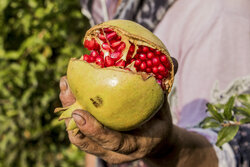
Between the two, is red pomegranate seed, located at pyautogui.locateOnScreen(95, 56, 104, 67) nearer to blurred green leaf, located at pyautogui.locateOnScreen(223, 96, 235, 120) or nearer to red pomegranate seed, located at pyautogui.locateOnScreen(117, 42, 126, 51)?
red pomegranate seed, located at pyautogui.locateOnScreen(117, 42, 126, 51)

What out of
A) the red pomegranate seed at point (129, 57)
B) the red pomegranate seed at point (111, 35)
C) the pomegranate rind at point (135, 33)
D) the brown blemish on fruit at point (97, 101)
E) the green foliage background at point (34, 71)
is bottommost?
the green foliage background at point (34, 71)

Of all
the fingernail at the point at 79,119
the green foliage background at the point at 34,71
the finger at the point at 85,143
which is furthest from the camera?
the green foliage background at the point at 34,71

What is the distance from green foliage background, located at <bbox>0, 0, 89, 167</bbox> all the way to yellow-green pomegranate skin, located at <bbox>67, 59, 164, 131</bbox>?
61.2 inches

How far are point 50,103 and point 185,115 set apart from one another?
5.12 feet

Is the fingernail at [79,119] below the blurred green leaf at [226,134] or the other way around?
the other way around

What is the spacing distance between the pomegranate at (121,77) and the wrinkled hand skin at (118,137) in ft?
0.13

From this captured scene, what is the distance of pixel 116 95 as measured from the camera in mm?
949

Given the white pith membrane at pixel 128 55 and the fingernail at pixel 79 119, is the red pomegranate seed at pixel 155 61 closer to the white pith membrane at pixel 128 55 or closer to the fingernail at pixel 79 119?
the white pith membrane at pixel 128 55

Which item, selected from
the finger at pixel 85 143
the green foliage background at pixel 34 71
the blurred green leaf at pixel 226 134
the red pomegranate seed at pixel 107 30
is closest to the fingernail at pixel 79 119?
the finger at pixel 85 143

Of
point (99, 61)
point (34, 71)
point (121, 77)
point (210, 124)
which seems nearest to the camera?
point (121, 77)

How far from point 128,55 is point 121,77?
0.16 meters

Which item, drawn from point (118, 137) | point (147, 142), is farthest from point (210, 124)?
point (118, 137)

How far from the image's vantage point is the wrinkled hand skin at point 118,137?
0.96 m

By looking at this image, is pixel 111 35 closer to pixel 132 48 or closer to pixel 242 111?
pixel 132 48
